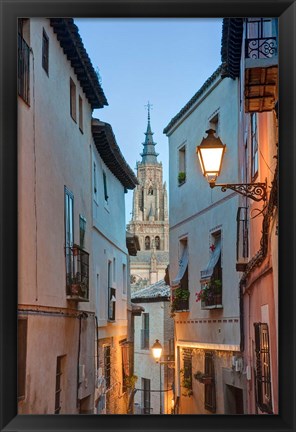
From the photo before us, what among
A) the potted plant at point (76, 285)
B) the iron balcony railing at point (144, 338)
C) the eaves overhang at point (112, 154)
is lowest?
the iron balcony railing at point (144, 338)

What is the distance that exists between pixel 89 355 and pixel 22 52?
1.53m

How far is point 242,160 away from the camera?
15.9ft

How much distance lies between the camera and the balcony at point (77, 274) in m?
4.55

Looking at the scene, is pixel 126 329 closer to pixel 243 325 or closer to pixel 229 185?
pixel 243 325

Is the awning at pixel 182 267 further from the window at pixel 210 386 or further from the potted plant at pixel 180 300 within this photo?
the window at pixel 210 386

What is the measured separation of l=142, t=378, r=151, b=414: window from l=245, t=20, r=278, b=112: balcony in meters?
1.52

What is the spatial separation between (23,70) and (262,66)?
1079 mm

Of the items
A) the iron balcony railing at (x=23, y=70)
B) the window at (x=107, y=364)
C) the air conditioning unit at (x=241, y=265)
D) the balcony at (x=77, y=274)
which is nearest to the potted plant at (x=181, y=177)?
the air conditioning unit at (x=241, y=265)

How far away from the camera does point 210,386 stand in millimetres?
4551

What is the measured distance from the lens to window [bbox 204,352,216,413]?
4.38m

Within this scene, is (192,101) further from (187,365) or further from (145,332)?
(187,365)

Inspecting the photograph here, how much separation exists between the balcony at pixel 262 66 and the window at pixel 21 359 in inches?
58.4

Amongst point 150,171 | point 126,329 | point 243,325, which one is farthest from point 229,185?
point 126,329
